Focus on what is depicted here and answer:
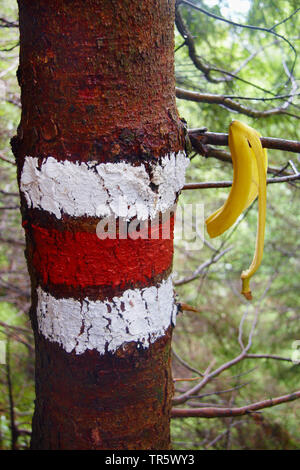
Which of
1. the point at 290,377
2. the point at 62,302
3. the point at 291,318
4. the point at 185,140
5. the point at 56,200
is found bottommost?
the point at 290,377

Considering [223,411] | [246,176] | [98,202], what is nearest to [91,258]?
[98,202]

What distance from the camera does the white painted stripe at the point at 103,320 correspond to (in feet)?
2.18

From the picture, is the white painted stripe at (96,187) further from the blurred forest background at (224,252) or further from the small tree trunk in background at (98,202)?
the blurred forest background at (224,252)

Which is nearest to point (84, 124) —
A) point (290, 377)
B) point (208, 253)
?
point (290, 377)

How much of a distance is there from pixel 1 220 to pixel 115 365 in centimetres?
302

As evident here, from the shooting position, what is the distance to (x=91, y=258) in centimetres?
65

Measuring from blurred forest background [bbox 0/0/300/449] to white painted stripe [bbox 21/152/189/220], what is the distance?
1.16 ft

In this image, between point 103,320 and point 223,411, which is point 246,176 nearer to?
point 103,320

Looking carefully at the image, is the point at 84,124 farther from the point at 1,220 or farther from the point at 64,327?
the point at 1,220

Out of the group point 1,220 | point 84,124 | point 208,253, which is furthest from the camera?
point 208,253

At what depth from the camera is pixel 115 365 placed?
69cm

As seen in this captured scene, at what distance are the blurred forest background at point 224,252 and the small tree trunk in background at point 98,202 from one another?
0.33 meters

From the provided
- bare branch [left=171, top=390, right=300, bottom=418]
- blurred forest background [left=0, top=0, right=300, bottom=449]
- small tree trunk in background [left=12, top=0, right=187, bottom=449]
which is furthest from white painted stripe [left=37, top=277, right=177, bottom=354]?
bare branch [left=171, top=390, right=300, bottom=418]

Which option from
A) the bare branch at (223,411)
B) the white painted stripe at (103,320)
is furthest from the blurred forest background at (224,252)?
the white painted stripe at (103,320)
